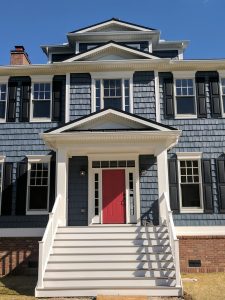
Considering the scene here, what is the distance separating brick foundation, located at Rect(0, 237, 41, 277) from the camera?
1189cm

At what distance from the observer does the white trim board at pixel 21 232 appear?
12305 mm

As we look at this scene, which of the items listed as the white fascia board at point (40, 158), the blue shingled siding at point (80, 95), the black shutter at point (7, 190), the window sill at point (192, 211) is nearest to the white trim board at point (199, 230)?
the window sill at point (192, 211)

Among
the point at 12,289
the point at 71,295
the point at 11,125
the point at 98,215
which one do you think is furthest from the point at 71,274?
the point at 11,125

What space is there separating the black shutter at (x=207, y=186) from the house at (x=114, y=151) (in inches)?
1.3

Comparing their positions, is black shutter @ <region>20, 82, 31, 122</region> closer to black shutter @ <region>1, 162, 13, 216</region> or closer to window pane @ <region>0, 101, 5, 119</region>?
window pane @ <region>0, 101, 5, 119</region>

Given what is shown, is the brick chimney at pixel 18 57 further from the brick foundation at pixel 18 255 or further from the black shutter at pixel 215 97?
the black shutter at pixel 215 97

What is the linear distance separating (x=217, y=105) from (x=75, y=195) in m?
5.77

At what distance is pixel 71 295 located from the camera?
8477 millimetres

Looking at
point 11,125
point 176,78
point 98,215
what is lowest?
point 98,215

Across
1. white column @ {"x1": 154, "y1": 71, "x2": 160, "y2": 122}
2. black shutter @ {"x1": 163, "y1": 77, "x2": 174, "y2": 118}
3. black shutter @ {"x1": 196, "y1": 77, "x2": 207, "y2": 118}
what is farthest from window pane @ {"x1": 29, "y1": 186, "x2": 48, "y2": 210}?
black shutter @ {"x1": 196, "y1": 77, "x2": 207, "y2": 118}

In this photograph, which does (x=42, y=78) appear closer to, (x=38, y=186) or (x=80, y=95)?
(x=80, y=95)

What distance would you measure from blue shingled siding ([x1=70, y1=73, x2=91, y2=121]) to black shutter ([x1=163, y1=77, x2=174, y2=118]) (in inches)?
105

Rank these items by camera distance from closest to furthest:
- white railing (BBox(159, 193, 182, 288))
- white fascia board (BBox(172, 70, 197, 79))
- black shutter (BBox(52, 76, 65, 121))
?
white railing (BBox(159, 193, 182, 288)) → black shutter (BBox(52, 76, 65, 121)) → white fascia board (BBox(172, 70, 197, 79))

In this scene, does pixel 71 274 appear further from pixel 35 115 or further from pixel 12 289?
pixel 35 115
